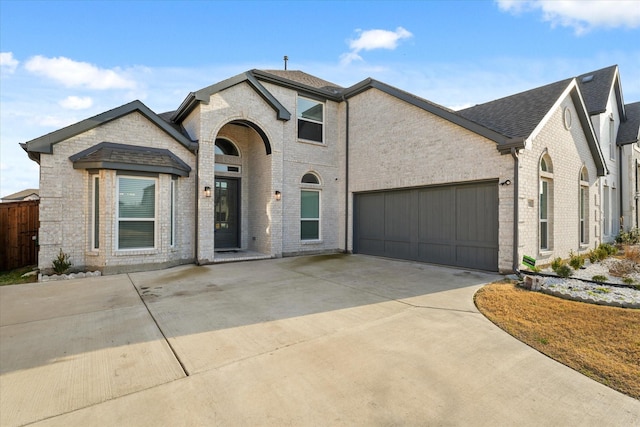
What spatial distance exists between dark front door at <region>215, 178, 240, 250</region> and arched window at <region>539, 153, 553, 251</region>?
1007cm

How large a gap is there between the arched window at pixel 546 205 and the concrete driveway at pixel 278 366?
4734 mm

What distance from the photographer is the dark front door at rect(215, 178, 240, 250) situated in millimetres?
11320

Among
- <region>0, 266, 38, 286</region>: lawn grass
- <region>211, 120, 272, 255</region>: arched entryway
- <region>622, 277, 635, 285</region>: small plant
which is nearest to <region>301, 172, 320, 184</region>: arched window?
<region>211, 120, 272, 255</region>: arched entryway

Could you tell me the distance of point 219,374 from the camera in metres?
2.95

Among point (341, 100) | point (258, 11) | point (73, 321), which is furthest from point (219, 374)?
point (341, 100)

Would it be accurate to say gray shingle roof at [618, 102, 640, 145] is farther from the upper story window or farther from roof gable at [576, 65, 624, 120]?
the upper story window

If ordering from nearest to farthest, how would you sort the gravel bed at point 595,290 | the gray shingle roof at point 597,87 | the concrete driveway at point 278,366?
1. the concrete driveway at point 278,366
2. the gravel bed at point 595,290
3. the gray shingle roof at point 597,87

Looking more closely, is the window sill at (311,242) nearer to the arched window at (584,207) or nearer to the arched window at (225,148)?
the arched window at (225,148)

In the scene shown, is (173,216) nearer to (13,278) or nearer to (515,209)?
(13,278)

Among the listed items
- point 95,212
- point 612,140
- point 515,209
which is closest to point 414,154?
point 515,209

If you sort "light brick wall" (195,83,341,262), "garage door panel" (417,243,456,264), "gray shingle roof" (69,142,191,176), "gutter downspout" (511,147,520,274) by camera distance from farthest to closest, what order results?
"light brick wall" (195,83,341,262)
"garage door panel" (417,243,456,264)
"gray shingle roof" (69,142,191,176)
"gutter downspout" (511,147,520,274)

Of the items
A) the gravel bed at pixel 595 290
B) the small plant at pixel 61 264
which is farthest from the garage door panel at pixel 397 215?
the small plant at pixel 61 264

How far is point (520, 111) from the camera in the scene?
892 cm

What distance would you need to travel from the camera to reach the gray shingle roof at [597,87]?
13.4 meters
